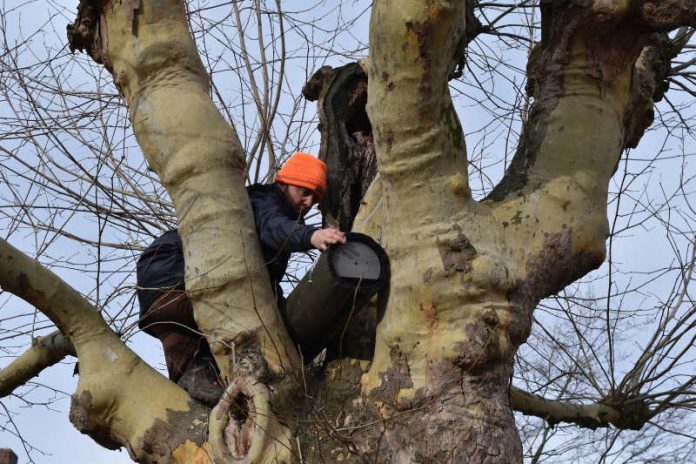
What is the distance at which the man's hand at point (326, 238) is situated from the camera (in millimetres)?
3768

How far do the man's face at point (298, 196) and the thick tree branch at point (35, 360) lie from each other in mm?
1206

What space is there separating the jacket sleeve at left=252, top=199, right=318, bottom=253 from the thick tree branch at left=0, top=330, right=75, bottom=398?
38.5 inches

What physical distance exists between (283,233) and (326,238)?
1.14 ft

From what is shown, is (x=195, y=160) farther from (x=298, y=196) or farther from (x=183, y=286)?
(x=298, y=196)

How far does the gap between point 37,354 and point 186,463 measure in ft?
3.34

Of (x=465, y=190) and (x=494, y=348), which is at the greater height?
(x=465, y=190)

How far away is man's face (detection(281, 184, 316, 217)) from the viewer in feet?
15.4

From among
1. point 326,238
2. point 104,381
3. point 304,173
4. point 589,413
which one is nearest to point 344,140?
point 304,173

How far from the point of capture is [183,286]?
428cm

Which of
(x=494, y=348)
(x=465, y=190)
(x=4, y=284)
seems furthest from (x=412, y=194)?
(x=4, y=284)

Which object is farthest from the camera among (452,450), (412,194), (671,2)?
(671,2)

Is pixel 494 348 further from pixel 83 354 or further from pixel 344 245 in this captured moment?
pixel 83 354

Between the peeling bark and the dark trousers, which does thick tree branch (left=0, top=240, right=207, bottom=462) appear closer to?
the dark trousers

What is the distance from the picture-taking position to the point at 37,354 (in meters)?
4.34
